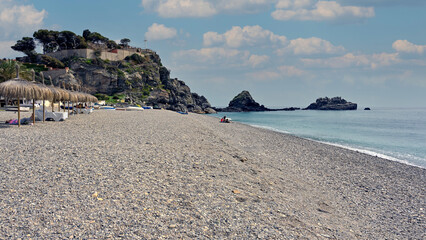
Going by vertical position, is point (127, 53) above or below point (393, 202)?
above

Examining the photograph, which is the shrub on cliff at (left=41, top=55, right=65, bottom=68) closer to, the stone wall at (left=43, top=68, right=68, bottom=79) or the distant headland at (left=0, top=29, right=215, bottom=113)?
the distant headland at (left=0, top=29, right=215, bottom=113)

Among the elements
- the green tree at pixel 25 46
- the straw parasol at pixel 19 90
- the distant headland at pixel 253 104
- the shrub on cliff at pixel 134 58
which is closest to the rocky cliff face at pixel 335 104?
the distant headland at pixel 253 104

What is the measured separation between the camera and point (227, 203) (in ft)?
18.2

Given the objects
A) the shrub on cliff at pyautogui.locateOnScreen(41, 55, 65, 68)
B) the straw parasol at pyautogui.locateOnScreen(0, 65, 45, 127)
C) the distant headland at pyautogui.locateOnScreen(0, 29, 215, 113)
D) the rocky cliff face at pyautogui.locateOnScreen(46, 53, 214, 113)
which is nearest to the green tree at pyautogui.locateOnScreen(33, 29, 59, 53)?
the distant headland at pyautogui.locateOnScreen(0, 29, 215, 113)

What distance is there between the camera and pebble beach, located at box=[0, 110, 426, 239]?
4355 millimetres

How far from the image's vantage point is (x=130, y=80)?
235 ft

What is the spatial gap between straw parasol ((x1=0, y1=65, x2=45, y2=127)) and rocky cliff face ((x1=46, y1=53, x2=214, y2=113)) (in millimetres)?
47011

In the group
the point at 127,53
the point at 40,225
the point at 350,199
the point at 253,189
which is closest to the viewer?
the point at 40,225

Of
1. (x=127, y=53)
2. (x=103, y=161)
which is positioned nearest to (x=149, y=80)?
(x=127, y=53)

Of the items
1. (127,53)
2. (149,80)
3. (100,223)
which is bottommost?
(100,223)

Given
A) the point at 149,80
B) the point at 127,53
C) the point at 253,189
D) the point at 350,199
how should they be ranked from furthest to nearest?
1. the point at 127,53
2. the point at 149,80
3. the point at 350,199
4. the point at 253,189

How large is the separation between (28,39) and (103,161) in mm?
94045

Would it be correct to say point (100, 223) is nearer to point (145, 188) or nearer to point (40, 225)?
point (40, 225)

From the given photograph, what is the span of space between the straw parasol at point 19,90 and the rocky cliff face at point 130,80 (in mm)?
47011
